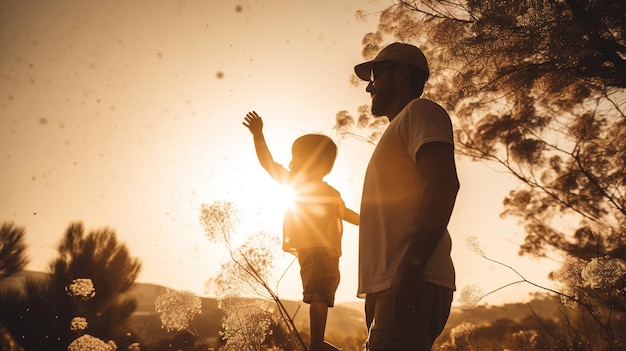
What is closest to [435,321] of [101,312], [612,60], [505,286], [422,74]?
[422,74]

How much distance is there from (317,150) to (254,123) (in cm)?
73

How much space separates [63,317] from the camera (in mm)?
13102

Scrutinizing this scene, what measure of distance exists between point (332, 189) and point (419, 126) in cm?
254

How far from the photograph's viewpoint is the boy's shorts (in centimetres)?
357

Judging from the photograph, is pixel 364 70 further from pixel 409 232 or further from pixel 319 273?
pixel 319 273

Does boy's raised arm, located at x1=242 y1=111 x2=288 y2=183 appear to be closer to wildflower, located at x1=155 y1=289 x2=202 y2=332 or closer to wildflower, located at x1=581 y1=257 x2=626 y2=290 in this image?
wildflower, located at x1=155 y1=289 x2=202 y2=332

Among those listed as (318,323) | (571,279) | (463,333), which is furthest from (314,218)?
(463,333)

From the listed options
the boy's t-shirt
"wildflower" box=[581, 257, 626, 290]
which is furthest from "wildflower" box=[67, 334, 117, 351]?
"wildflower" box=[581, 257, 626, 290]

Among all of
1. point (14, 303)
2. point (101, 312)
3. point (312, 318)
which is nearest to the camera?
point (312, 318)

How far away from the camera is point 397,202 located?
1.64 m

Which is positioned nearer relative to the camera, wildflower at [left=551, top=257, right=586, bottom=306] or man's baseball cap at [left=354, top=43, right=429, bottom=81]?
man's baseball cap at [left=354, top=43, right=429, bottom=81]

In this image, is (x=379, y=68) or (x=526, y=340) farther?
(x=526, y=340)

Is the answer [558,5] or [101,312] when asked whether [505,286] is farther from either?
[101,312]

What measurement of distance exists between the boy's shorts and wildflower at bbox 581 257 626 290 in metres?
4.37
